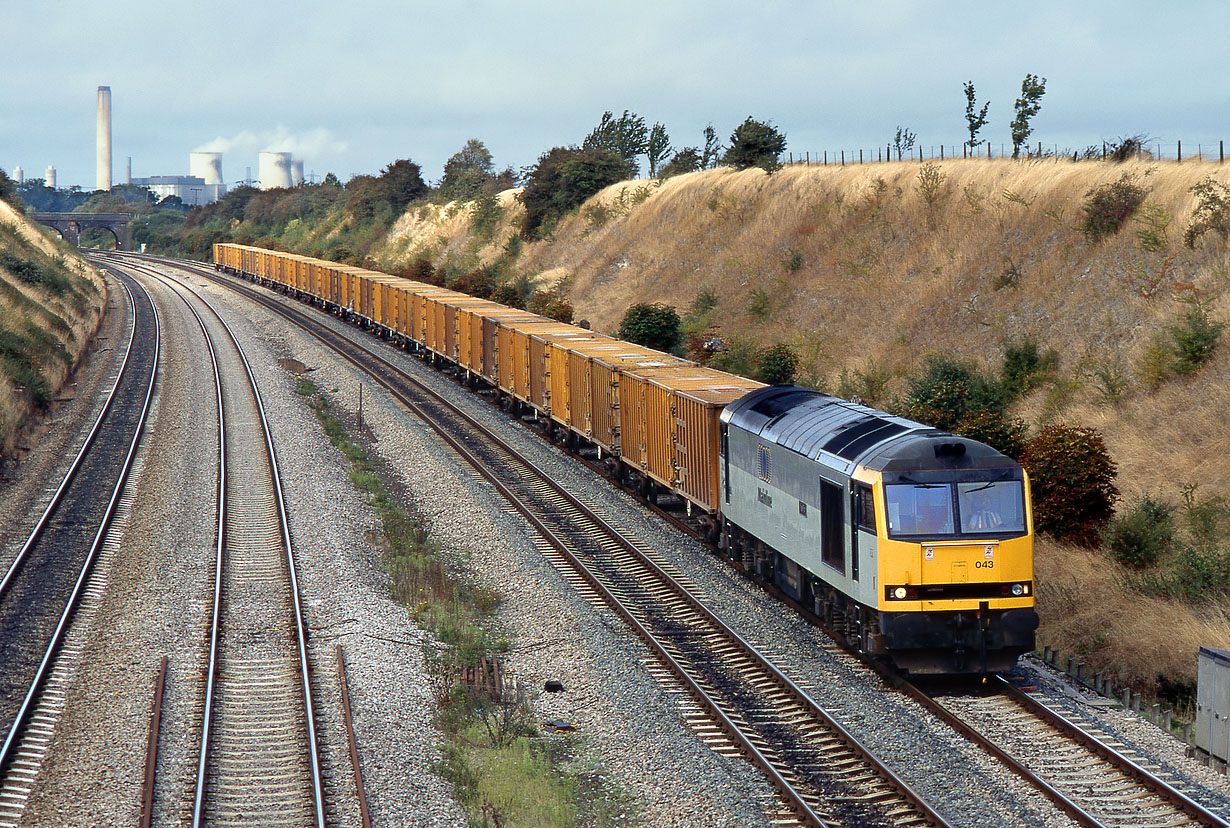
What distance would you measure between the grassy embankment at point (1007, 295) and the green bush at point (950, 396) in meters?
1.09

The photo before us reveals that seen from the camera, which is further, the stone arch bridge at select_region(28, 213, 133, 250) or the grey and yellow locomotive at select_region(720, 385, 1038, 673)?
the stone arch bridge at select_region(28, 213, 133, 250)

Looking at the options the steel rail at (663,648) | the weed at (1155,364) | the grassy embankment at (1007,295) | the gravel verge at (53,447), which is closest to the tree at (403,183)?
the grassy embankment at (1007,295)

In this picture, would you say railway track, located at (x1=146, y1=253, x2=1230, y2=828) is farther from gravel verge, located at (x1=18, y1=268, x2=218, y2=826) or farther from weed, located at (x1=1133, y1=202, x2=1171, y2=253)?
weed, located at (x1=1133, y1=202, x2=1171, y2=253)

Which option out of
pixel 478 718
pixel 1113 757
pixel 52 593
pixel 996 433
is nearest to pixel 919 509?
pixel 1113 757

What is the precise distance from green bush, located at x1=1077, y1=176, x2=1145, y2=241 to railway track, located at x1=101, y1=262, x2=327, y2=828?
23467mm

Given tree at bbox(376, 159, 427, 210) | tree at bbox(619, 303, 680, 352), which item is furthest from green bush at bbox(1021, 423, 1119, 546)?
tree at bbox(376, 159, 427, 210)

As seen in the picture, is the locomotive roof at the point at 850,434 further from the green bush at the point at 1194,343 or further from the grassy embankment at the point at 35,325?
the grassy embankment at the point at 35,325

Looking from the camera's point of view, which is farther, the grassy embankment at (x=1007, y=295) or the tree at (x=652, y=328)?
the tree at (x=652, y=328)

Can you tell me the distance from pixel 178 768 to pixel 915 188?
38.7m

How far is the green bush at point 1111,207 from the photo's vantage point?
32.0 m

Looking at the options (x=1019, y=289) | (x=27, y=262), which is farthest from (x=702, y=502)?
(x=27, y=262)

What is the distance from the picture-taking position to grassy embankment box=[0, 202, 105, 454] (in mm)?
31981

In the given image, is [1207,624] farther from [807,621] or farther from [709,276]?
[709,276]

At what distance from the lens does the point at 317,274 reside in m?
66.9
